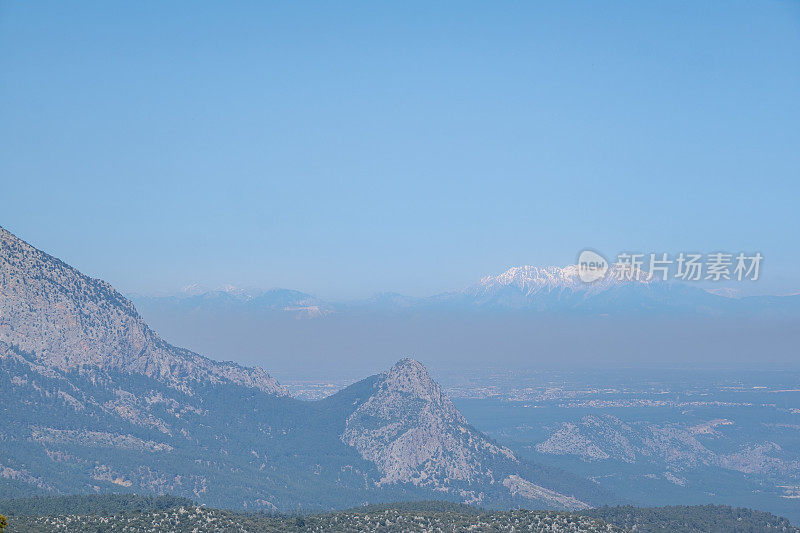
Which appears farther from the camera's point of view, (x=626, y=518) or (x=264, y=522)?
(x=626, y=518)

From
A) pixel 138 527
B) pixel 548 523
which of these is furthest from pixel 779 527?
pixel 138 527

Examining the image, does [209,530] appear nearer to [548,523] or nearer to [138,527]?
[138,527]

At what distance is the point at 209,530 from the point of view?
150 meters

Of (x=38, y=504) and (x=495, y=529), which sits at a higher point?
(x=495, y=529)

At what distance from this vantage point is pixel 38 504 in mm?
189125

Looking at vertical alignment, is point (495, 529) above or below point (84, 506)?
above

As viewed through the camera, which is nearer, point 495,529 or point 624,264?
point 495,529

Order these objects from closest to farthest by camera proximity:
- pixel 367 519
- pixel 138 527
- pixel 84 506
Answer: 1. pixel 138 527
2. pixel 367 519
3. pixel 84 506

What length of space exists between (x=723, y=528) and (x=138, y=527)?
119 m

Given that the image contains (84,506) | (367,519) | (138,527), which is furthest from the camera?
(84,506)

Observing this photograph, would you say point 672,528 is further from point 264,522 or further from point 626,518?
point 264,522

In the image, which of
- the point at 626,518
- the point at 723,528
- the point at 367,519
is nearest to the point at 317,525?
the point at 367,519

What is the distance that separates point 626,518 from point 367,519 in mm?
62352

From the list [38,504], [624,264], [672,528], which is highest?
[624,264]
